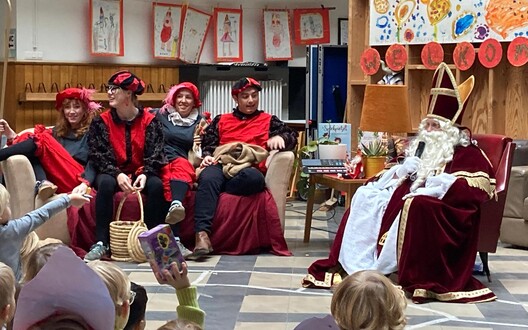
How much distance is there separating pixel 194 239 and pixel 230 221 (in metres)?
0.32

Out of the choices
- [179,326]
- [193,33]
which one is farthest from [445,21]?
[179,326]

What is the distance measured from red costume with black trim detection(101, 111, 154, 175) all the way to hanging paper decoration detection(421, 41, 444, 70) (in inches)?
102

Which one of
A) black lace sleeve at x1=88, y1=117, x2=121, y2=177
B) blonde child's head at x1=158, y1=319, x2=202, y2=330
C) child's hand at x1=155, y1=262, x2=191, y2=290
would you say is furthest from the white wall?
blonde child's head at x1=158, y1=319, x2=202, y2=330

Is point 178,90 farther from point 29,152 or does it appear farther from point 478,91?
point 478,91

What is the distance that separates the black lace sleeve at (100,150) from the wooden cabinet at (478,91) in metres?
2.90

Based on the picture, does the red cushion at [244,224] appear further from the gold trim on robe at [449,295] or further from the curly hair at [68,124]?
the gold trim on robe at [449,295]

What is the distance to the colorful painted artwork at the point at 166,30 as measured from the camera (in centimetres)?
999

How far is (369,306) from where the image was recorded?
2.22 meters

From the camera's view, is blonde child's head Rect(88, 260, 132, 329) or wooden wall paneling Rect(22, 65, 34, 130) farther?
wooden wall paneling Rect(22, 65, 34, 130)

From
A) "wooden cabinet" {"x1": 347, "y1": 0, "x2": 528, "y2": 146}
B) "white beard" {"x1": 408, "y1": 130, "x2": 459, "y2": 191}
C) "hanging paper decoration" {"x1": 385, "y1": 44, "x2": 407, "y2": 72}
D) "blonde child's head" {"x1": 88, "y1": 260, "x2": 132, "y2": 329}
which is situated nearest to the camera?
"blonde child's head" {"x1": 88, "y1": 260, "x2": 132, "y2": 329}

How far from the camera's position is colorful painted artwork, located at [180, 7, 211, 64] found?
10.1m

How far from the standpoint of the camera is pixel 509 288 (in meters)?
5.15

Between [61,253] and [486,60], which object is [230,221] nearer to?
[486,60]

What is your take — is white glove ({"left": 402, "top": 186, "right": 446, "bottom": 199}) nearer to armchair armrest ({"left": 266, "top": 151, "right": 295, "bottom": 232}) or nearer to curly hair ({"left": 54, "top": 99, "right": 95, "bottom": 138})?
armchair armrest ({"left": 266, "top": 151, "right": 295, "bottom": 232})
